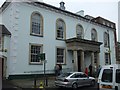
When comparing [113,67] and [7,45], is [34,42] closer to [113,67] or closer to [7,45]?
[7,45]

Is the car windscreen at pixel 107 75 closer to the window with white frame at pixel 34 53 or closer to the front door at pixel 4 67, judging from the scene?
the front door at pixel 4 67

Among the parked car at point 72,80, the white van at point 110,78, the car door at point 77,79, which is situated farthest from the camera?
the car door at point 77,79

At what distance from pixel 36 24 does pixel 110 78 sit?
17.0 metres

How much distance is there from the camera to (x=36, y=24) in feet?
78.5

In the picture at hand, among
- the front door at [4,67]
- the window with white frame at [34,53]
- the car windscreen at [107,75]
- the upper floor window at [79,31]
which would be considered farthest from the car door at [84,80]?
the upper floor window at [79,31]

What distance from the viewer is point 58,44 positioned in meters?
25.7

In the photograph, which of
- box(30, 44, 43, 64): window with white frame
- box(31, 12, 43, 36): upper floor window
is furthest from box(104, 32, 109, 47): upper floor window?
box(30, 44, 43, 64): window with white frame

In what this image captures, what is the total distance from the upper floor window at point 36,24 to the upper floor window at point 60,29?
273 centimetres

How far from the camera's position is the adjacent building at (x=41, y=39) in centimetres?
2153

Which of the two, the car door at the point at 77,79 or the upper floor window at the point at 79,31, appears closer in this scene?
the car door at the point at 77,79

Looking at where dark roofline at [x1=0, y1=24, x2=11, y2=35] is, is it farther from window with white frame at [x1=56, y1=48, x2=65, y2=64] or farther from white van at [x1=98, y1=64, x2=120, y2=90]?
white van at [x1=98, y1=64, x2=120, y2=90]

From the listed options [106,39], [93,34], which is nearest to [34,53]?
[93,34]

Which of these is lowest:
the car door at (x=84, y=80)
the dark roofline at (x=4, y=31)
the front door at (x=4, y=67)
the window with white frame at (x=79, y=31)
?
the car door at (x=84, y=80)

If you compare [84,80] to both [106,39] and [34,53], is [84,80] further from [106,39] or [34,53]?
[106,39]
